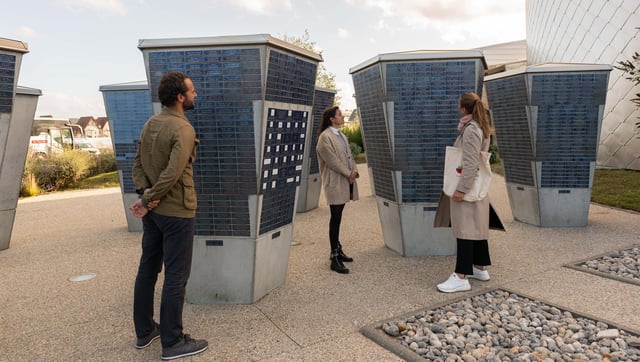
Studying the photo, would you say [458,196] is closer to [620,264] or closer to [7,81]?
[620,264]

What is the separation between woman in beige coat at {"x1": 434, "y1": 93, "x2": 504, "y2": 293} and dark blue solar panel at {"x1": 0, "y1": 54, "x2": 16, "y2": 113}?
5.47m

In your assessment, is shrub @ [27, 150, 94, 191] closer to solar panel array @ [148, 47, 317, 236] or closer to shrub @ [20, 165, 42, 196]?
shrub @ [20, 165, 42, 196]

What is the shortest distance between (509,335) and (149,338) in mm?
2773

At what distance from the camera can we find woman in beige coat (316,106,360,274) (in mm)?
5160

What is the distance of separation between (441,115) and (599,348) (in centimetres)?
304

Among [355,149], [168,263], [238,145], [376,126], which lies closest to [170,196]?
[168,263]

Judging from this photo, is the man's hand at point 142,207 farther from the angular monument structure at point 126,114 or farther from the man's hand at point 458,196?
the angular monument structure at point 126,114

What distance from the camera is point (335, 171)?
523 cm

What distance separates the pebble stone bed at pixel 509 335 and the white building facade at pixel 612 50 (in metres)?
13.4

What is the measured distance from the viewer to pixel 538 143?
275 inches

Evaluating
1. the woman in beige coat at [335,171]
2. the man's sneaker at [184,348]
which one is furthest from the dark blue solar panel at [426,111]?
the man's sneaker at [184,348]

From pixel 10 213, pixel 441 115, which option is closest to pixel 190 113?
pixel 441 115

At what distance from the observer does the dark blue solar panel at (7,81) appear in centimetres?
555

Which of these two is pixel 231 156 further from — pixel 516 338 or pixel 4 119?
pixel 4 119
